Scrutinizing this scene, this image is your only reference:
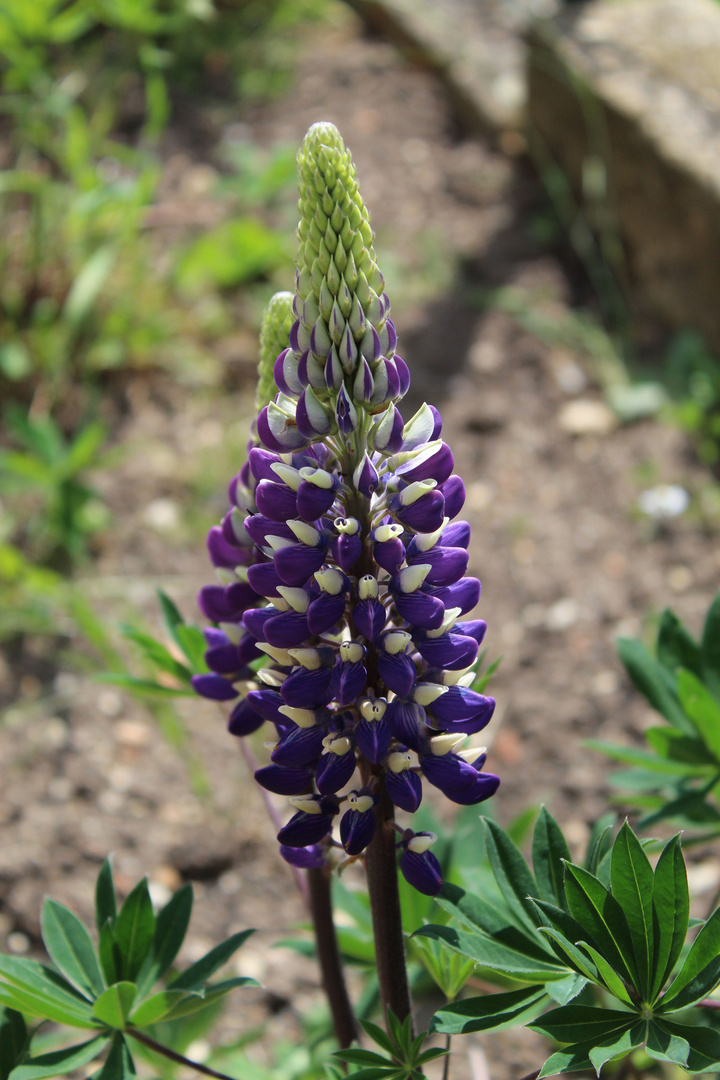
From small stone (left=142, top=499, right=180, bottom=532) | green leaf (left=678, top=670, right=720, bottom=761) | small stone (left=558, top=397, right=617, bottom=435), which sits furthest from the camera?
small stone (left=558, top=397, right=617, bottom=435)

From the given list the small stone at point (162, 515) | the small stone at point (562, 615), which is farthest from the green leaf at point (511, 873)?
the small stone at point (162, 515)

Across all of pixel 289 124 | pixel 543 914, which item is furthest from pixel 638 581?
pixel 289 124

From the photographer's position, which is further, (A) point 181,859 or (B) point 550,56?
(B) point 550,56

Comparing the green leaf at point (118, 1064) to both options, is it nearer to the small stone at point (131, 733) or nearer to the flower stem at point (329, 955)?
the flower stem at point (329, 955)

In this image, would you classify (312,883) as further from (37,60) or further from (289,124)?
(289,124)

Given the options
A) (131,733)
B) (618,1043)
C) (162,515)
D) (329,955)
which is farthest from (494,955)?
(162,515)

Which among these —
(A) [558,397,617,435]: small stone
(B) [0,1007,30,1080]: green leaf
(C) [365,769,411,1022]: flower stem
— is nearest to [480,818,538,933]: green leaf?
(C) [365,769,411,1022]: flower stem

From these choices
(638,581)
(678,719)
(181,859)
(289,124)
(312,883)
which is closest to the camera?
(312,883)

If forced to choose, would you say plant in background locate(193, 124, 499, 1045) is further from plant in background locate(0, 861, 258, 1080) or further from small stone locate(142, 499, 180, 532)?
small stone locate(142, 499, 180, 532)
